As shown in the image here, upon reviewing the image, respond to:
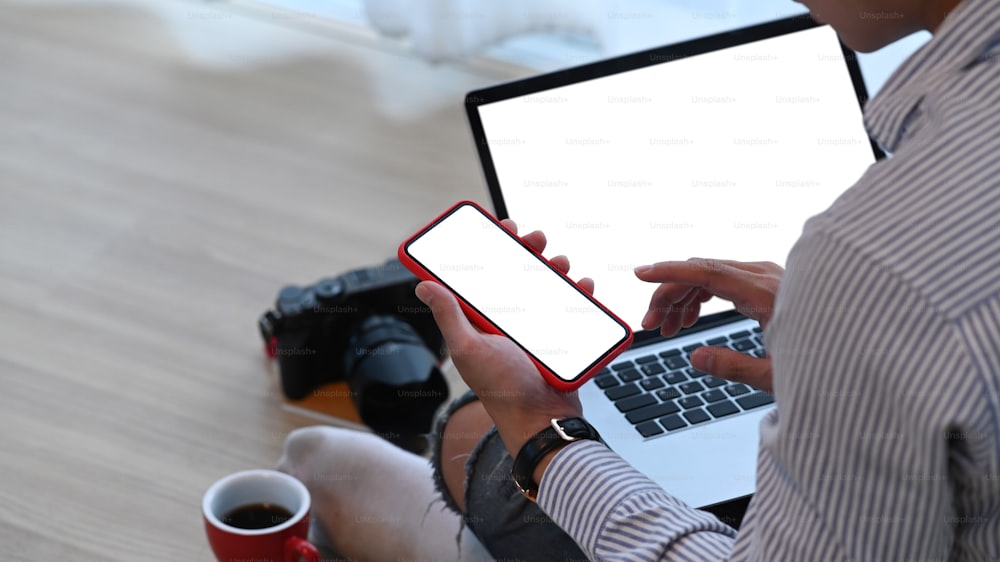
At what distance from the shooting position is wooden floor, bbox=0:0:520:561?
48.8 inches

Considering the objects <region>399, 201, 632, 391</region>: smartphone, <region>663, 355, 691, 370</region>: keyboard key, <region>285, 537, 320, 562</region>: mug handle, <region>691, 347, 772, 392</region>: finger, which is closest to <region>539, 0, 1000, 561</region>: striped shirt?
<region>691, 347, 772, 392</region>: finger

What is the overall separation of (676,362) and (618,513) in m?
0.27

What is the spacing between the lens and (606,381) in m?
0.93

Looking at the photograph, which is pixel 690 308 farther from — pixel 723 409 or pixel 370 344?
pixel 370 344

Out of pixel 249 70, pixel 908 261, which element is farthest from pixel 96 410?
pixel 908 261

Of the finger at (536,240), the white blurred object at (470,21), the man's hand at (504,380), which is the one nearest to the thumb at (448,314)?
the man's hand at (504,380)

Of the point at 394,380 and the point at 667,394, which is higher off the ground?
the point at 667,394

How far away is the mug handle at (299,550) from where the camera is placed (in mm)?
940

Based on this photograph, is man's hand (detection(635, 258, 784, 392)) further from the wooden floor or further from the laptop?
the wooden floor

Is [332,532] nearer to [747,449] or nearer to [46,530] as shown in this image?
[46,530]

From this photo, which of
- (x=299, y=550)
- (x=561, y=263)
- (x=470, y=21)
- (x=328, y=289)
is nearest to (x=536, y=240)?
(x=561, y=263)

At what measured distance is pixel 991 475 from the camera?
52 centimetres

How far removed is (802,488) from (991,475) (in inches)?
3.6

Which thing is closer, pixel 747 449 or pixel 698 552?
pixel 698 552
